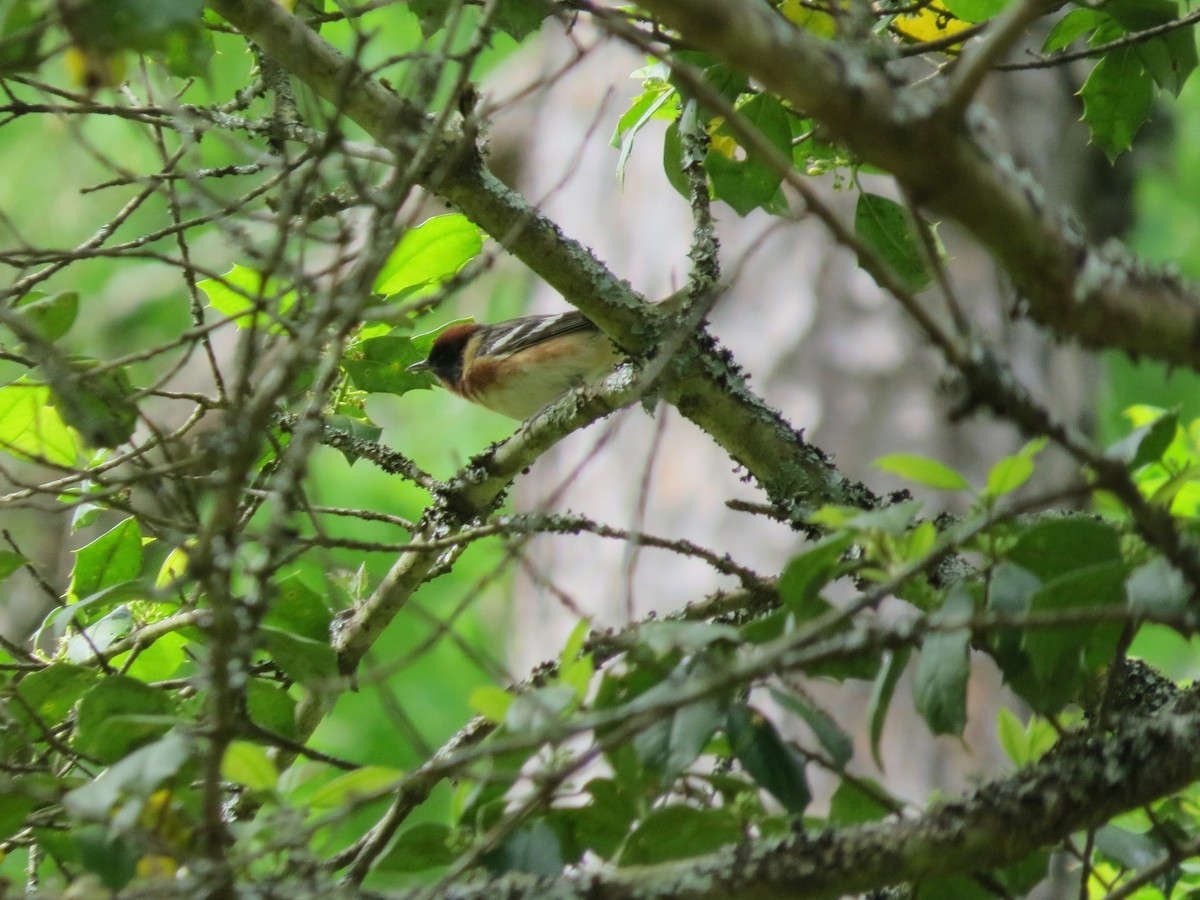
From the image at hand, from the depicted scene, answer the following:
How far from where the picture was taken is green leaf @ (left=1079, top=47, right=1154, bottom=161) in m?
2.51

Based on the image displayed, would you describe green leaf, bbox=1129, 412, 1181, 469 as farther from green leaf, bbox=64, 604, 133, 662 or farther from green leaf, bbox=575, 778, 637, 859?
green leaf, bbox=64, 604, 133, 662

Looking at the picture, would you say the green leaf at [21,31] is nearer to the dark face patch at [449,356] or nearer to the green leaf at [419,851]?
the green leaf at [419,851]

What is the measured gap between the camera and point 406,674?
7.79 metres

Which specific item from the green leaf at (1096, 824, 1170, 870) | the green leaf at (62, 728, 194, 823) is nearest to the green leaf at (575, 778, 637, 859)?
the green leaf at (62, 728, 194, 823)

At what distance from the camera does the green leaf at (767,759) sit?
1.60m

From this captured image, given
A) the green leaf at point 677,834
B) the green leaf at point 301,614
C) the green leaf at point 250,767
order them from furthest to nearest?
the green leaf at point 301,614 < the green leaf at point 677,834 < the green leaf at point 250,767

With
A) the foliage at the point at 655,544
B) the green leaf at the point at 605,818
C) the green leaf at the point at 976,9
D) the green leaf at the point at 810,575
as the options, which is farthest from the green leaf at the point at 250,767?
the green leaf at the point at 976,9

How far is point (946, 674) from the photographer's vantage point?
1.54 m

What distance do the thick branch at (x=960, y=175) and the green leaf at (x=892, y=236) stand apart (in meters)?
1.21

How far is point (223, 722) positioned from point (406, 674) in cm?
658

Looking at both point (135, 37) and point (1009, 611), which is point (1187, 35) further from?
point (135, 37)

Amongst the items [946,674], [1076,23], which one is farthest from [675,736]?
[1076,23]

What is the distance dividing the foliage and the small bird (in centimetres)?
270

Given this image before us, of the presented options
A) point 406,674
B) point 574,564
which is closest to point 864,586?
point 574,564
